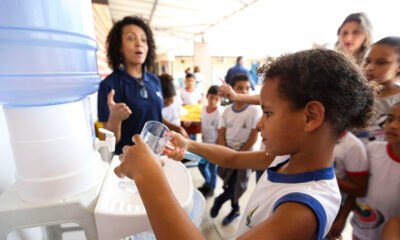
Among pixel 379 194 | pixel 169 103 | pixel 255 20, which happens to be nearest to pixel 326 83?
pixel 379 194

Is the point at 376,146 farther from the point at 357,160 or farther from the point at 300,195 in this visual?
the point at 300,195

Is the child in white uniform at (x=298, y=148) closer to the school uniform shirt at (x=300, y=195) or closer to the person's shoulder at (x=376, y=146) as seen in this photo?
the school uniform shirt at (x=300, y=195)

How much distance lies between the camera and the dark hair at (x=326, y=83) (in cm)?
50

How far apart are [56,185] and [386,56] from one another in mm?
1411

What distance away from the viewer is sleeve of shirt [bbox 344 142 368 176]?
0.98 metres

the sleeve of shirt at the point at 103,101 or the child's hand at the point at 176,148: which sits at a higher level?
the sleeve of shirt at the point at 103,101

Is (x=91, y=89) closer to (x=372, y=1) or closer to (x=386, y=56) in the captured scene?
(x=386, y=56)

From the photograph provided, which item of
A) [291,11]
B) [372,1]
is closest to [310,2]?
Answer: [291,11]

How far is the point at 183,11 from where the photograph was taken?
3682 mm

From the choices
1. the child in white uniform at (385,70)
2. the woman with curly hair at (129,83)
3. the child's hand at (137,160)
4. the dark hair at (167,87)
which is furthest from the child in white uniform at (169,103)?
the child's hand at (137,160)

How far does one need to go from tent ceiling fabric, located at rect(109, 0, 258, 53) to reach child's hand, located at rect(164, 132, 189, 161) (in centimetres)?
196

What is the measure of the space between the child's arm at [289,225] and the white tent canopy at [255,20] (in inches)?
27.0

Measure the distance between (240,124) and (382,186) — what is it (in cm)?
103

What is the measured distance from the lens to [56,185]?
0.53 meters
